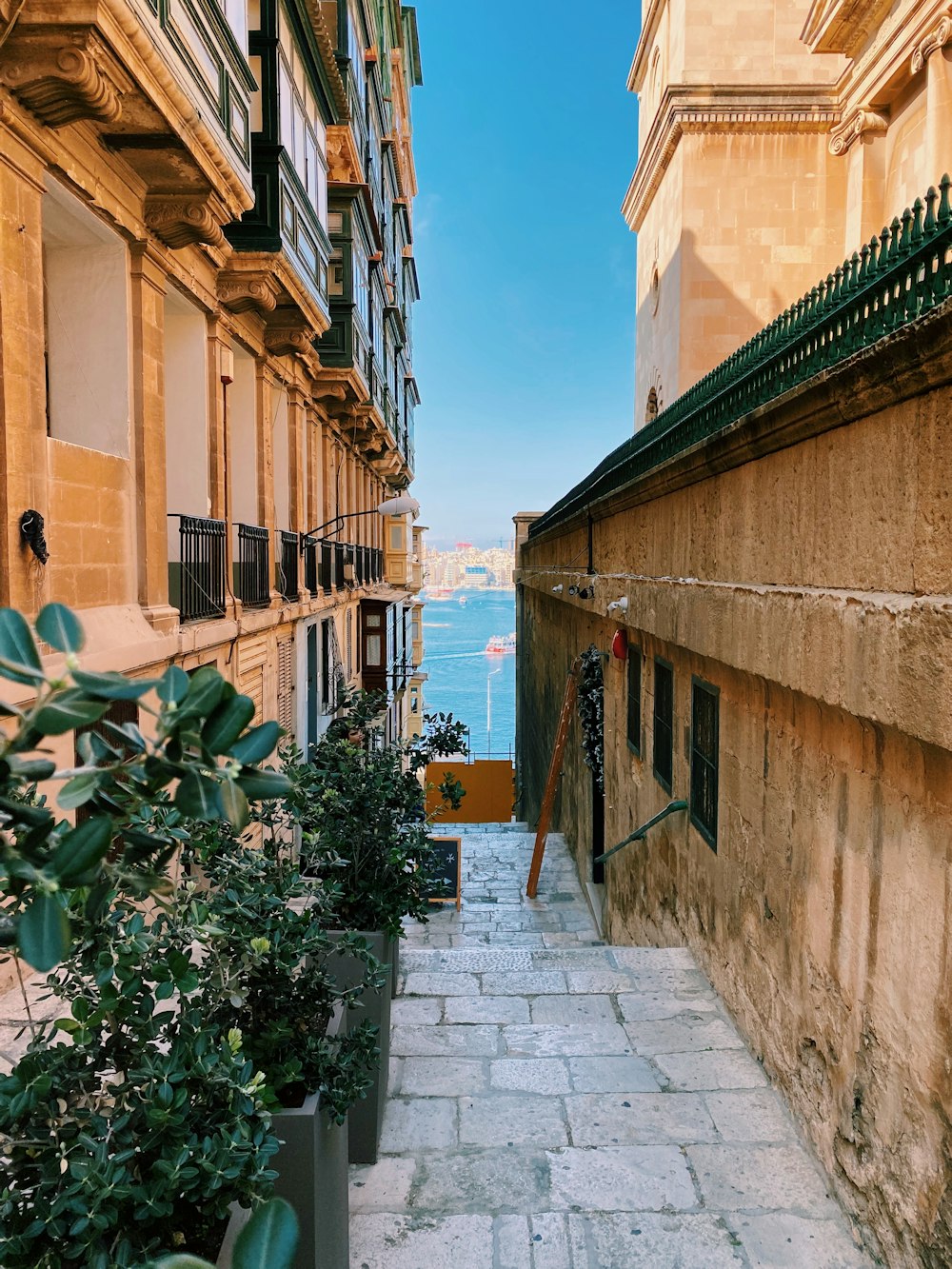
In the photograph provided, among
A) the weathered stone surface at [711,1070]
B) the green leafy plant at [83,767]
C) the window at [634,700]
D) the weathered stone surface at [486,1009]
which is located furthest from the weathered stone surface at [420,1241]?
the window at [634,700]

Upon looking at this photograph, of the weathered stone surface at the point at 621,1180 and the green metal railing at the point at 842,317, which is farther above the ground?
the green metal railing at the point at 842,317

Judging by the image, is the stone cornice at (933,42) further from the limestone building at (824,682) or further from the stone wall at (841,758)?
the stone wall at (841,758)

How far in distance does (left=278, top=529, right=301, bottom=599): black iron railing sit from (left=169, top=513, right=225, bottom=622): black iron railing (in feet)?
8.68

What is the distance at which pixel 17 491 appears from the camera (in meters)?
4.99

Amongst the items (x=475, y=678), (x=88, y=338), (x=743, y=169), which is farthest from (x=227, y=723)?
(x=475, y=678)

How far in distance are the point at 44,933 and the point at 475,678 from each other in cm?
9016

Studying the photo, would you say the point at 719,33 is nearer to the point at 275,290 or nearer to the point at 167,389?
the point at 275,290

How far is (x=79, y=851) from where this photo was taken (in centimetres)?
103

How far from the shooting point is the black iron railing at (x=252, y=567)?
32.5 ft

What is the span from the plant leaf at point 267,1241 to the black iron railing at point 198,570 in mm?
7184

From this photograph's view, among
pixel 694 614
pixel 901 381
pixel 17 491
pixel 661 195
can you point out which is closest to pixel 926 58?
pixel 661 195

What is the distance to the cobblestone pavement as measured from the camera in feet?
11.2

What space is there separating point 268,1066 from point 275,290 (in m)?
8.37

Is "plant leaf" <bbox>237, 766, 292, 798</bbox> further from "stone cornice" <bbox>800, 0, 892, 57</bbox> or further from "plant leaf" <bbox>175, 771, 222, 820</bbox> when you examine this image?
"stone cornice" <bbox>800, 0, 892, 57</bbox>
